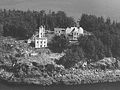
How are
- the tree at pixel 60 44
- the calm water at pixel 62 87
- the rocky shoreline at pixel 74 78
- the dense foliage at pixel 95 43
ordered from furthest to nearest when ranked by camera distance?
the tree at pixel 60 44 < the dense foliage at pixel 95 43 < the rocky shoreline at pixel 74 78 < the calm water at pixel 62 87

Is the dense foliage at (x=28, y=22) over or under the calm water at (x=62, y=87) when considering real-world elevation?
over

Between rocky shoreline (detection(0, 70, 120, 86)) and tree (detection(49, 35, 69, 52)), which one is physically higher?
tree (detection(49, 35, 69, 52))

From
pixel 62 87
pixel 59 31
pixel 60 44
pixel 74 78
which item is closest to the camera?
pixel 62 87

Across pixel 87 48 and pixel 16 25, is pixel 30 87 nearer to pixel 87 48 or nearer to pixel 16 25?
pixel 87 48

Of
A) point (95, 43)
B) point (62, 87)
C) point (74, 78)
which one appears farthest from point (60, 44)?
point (62, 87)

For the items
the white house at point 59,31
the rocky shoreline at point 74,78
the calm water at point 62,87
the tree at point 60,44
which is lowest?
the calm water at point 62,87

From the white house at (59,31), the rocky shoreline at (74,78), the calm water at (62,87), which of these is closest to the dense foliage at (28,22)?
the white house at (59,31)

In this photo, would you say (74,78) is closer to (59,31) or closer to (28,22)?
(59,31)

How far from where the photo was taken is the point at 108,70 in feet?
218

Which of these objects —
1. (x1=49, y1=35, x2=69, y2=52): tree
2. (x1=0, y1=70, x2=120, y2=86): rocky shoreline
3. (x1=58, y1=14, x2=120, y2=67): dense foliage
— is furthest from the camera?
(x1=49, y1=35, x2=69, y2=52): tree

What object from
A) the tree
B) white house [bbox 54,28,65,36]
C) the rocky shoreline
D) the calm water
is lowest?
the calm water

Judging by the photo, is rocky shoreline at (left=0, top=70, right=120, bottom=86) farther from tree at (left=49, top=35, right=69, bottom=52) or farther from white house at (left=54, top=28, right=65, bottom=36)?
white house at (left=54, top=28, right=65, bottom=36)

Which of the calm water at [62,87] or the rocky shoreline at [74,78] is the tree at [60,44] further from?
the calm water at [62,87]

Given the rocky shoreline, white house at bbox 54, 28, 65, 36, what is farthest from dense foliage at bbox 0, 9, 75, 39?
the rocky shoreline
